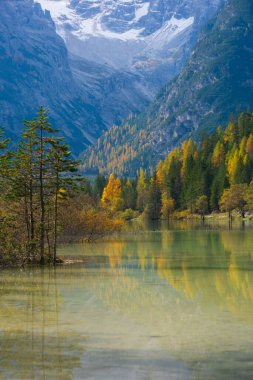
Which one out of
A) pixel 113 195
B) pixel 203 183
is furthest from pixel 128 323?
pixel 113 195

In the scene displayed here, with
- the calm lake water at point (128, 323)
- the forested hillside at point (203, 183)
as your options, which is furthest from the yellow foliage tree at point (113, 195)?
the calm lake water at point (128, 323)

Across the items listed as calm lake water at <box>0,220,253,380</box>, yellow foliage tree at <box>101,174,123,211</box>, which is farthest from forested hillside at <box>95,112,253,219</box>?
calm lake water at <box>0,220,253,380</box>

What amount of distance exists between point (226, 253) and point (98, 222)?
2772 cm

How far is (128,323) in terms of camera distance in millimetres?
22594

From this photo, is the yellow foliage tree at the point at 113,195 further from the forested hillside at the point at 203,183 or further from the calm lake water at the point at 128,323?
the calm lake water at the point at 128,323

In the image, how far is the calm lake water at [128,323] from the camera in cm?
1695

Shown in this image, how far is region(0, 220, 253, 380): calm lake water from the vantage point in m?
17.0

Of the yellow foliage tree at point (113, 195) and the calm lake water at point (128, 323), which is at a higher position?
the yellow foliage tree at point (113, 195)


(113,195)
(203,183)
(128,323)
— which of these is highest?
(203,183)

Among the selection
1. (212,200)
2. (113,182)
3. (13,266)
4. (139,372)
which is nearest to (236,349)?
(139,372)

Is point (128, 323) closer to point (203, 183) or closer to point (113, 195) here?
point (203, 183)

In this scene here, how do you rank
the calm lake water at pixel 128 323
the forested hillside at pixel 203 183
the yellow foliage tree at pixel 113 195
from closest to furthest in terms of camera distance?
1. the calm lake water at pixel 128 323
2. the forested hillside at pixel 203 183
3. the yellow foliage tree at pixel 113 195

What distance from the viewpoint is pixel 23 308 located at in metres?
26.1

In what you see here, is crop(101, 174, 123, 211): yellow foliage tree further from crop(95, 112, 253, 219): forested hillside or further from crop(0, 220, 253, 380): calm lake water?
crop(0, 220, 253, 380): calm lake water
